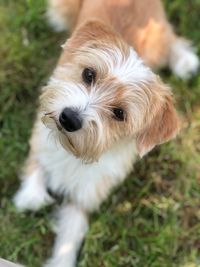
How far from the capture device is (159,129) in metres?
3.05

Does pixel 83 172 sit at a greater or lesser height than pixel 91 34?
lesser

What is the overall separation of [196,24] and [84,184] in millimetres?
1682

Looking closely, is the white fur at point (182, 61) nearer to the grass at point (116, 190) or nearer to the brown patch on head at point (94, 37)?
the grass at point (116, 190)

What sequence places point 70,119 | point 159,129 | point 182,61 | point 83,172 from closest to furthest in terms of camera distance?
point 70,119 < point 159,129 < point 83,172 < point 182,61

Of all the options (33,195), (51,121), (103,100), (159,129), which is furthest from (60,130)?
(33,195)

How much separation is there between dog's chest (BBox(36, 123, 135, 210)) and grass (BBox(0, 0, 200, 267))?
0.20m

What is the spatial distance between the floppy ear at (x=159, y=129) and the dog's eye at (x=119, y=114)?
148 mm

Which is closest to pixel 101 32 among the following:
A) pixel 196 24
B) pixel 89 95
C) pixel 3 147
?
pixel 89 95

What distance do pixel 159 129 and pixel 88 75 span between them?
444 mm

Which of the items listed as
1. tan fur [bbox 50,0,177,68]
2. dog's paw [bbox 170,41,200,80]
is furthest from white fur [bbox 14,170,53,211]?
dog's paw [bbox 170,41,200,80]

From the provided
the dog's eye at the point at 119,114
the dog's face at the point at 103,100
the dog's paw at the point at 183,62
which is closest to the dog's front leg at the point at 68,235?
the dog's face at the point at 103,100

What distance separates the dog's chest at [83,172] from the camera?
11.0 feet

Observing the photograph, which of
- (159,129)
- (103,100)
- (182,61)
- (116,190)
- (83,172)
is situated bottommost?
(116,190)

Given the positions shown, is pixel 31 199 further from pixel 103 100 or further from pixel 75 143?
pixel 103 100
